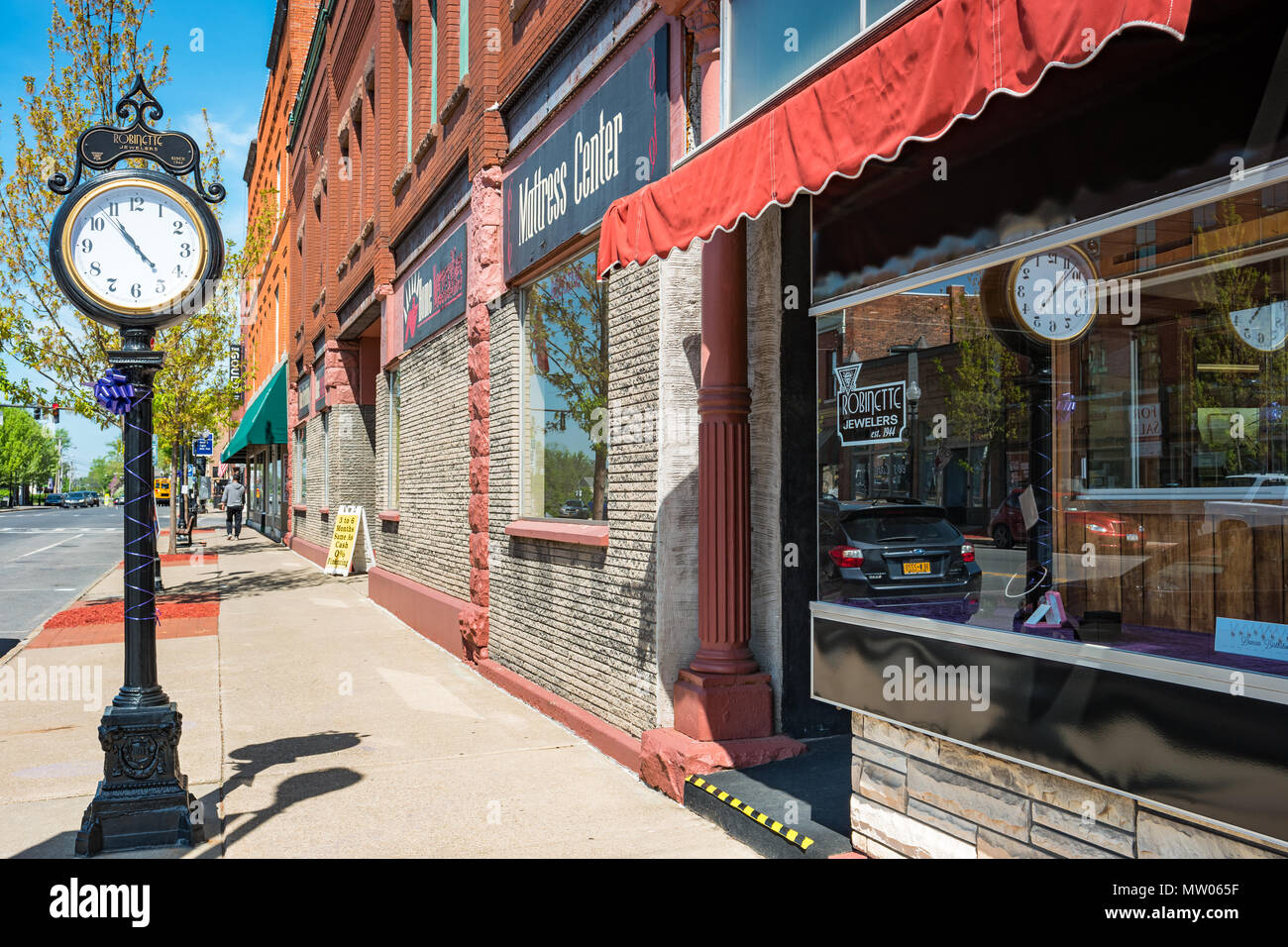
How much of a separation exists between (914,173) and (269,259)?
3786cm

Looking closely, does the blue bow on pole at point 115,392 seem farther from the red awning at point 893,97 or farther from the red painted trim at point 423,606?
the red painted trim at point 423,606

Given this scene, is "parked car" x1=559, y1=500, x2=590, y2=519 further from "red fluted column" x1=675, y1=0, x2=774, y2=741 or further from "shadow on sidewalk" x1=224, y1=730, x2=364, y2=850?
"shadow on sidewalk" x1=224, y1=730, x2=364, y2=850

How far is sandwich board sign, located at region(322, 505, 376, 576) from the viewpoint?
19000mm

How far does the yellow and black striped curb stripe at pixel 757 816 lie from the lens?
4.56 meters

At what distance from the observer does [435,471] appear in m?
12.4

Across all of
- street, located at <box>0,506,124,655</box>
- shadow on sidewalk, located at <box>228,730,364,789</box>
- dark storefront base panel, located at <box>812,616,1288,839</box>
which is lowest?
street, located at <box>0,506,124,655</box>

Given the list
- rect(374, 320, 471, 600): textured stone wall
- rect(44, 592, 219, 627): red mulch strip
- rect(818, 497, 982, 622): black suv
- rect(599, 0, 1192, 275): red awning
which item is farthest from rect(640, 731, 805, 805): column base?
rect(44, 592, 219, 627): red mulch strip

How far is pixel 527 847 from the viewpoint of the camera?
504 cm

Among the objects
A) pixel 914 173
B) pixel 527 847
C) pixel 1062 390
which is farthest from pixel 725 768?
pixel 914 173

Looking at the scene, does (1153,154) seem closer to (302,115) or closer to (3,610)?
(3,610)

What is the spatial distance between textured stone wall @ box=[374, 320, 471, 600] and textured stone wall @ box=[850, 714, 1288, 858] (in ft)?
23.5

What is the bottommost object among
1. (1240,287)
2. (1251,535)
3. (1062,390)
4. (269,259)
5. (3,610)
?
(3,610)

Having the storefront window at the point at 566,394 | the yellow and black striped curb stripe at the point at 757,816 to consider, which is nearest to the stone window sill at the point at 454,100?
the storefront window at the point at 566,394

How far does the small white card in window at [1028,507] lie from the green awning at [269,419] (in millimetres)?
26011
